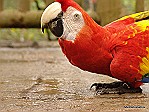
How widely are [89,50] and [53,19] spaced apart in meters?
0.16

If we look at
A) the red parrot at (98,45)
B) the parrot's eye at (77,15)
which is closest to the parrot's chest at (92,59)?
the red parrot at (98,45)

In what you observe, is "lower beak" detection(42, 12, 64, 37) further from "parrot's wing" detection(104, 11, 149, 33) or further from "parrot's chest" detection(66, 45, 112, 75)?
"parrot's wing" detection(104, 11, 149, 33)

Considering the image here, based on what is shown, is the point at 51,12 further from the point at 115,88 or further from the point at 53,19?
the point at 115,88

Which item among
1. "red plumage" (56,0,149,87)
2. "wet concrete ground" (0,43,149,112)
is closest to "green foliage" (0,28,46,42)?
"wet concrete ground" (0,43,149,112)

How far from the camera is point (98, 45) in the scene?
153cm

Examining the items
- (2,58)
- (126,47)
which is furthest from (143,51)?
(2,58)

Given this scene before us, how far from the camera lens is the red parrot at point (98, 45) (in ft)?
4.95

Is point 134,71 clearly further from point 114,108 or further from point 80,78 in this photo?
point 80,78

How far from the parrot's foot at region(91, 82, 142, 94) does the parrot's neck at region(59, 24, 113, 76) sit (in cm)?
A: 9

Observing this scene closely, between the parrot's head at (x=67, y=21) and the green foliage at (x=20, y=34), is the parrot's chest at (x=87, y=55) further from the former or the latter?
the green foliage at (x=20, y=34)

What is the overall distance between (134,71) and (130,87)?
0.35 ft

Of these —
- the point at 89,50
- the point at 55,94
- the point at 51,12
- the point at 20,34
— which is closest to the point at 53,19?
the point at 51,12

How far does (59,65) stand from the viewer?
101 inches

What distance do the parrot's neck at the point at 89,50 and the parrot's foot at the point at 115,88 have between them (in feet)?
0.29
